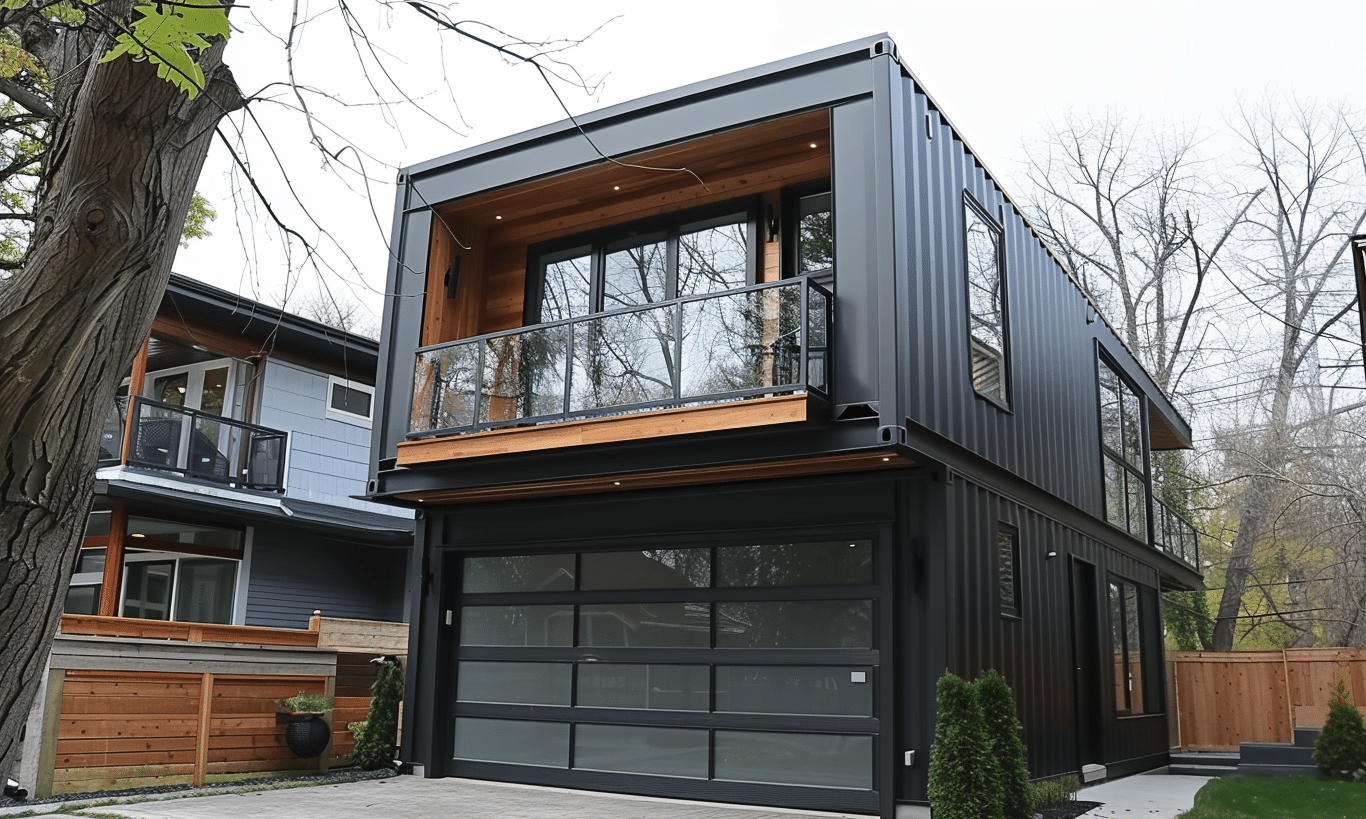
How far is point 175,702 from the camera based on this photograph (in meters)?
10.3

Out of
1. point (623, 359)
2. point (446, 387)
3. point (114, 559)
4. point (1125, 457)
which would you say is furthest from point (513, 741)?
point (1125, 457)

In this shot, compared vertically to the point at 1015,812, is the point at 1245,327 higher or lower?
higher

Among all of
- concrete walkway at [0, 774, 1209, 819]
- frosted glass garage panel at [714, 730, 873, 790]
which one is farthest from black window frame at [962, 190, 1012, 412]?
concrete walkway at [0, 774, 1209, 819]

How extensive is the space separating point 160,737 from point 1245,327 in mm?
A: 24101

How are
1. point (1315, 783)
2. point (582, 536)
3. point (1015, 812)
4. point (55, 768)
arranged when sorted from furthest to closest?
point (1315, 783), point (582, 536), point (55, 768), point (1015, 812)

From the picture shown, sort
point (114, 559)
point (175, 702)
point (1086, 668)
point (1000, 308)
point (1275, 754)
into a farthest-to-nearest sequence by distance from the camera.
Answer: point (114, 559) < point (1275, 754) < point (1086, 668) < point (1000, 308) < point (175, 702)

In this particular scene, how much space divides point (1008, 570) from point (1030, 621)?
2.11 ft

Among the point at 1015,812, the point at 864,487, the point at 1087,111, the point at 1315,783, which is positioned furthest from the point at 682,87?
the point at 1087,111

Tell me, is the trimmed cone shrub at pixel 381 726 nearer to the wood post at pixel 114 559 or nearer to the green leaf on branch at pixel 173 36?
the wood post at pixel 114 559

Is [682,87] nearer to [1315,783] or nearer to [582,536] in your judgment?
[582,536]

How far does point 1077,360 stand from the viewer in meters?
13.9

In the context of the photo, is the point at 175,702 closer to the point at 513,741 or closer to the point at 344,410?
the point at 513,741

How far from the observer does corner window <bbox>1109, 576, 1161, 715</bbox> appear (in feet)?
44.0

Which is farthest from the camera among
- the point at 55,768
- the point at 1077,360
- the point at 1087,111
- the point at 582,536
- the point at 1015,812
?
the point at 1087,111
